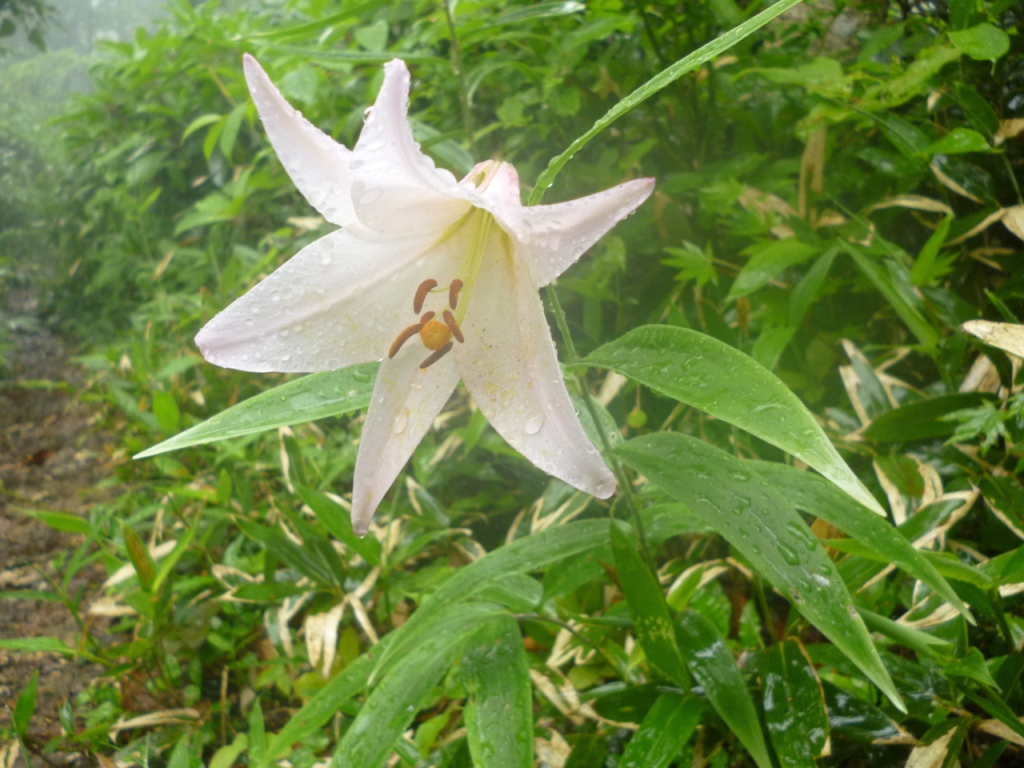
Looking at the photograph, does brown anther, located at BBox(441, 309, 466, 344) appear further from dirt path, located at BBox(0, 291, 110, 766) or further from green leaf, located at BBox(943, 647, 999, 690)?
dirt path, located at BBox(0, 291, 110, 766)

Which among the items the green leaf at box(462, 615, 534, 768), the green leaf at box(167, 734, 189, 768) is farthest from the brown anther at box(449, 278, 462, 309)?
the green leaf at box(167, 734, 189, 768)

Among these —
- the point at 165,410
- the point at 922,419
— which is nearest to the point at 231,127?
the point at 165,410

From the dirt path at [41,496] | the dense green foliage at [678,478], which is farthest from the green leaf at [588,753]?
the dirt path at [41,496]

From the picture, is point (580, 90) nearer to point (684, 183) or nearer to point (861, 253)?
point (684, 183)

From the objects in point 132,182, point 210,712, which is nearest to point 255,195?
point 132,182

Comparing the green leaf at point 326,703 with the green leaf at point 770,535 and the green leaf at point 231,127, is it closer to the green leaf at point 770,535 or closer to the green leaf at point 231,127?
the green leaf at point 770,535

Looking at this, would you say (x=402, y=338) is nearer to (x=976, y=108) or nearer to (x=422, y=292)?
(x=422, y=292)
